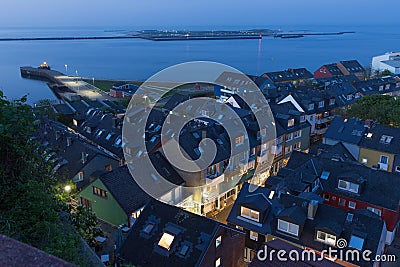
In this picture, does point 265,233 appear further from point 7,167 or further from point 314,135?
point 314,135

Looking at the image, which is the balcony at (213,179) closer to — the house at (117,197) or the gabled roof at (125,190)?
the house at (117,197)

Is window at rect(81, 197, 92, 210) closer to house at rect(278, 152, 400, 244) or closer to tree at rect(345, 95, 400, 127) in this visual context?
house at rect(278, 152, 400, 244)

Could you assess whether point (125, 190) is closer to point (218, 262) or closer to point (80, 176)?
point (80, 176)

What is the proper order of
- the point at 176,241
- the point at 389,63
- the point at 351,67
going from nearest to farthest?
1. the point at 176,241
2. the point at 351,67
3. the point at 389,63

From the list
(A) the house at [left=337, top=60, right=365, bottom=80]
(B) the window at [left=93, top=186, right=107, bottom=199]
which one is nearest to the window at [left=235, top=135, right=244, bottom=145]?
(B) the window at [left=93, top=186, right=107, bottom=199]

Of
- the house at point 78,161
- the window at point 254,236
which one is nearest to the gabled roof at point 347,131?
the window at point 254,236

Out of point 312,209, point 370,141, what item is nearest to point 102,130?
point 312,209

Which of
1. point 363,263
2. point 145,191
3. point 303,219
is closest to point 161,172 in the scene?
point 145,191
